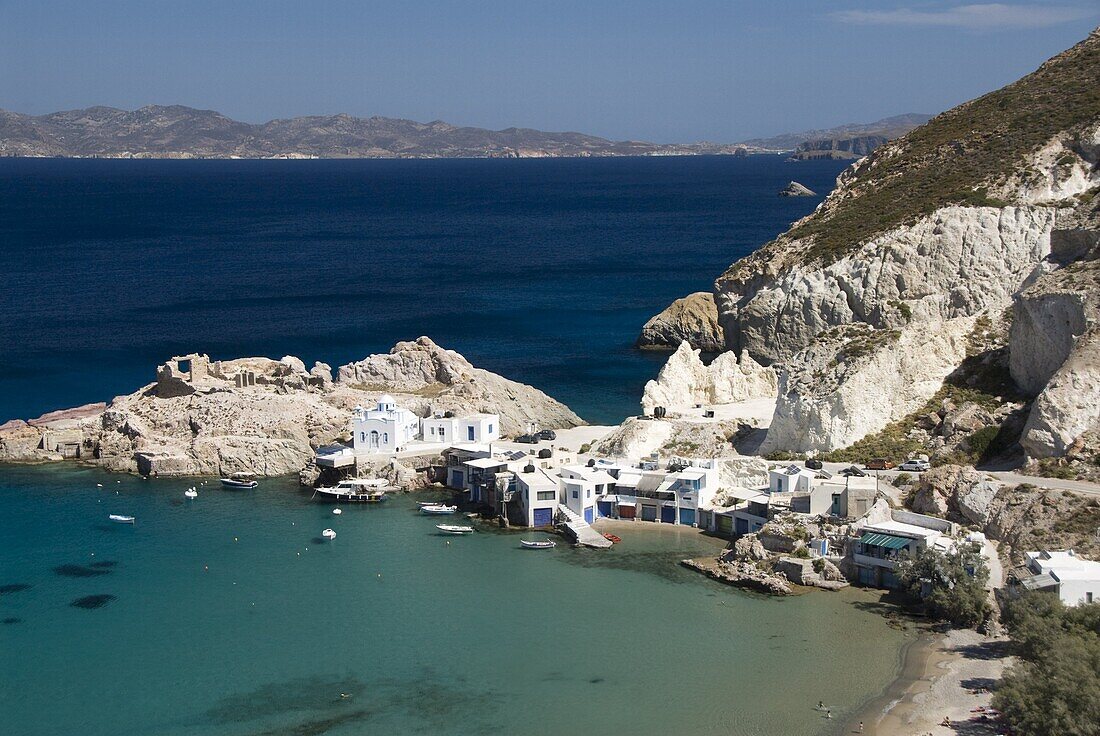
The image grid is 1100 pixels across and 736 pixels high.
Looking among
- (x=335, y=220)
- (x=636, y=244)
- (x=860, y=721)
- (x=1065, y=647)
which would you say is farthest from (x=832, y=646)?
(x=335, y=220)

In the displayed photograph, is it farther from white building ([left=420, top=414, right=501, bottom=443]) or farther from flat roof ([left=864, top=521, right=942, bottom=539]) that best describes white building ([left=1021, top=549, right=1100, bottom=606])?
white building ([left=420, top=414, right=501, bottom=443])

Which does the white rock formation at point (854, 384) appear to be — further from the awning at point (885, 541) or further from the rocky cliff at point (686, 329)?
the rocky cliff at point (686, 329)

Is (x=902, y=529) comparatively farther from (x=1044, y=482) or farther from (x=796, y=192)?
(x=796, y=192)

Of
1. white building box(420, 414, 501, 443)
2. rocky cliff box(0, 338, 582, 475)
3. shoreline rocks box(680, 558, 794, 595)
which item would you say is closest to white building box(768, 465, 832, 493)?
shoreline rocks box(680, 558, 794, 595)

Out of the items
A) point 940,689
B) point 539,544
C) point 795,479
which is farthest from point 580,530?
point 940,689

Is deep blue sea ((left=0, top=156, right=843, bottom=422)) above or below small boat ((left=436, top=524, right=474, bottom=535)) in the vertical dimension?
above

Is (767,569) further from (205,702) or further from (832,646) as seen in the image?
(205,702)
